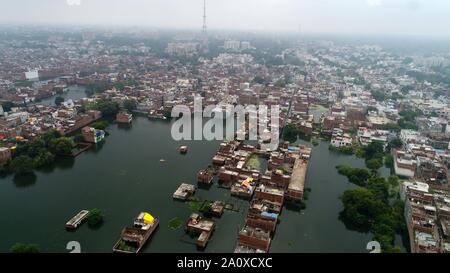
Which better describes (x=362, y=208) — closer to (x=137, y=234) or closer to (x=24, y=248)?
(x=137, y=234)

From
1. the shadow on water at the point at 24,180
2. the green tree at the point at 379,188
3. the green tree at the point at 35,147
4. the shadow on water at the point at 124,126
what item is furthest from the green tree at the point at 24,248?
Result: the shadow on water at the point at 124,126

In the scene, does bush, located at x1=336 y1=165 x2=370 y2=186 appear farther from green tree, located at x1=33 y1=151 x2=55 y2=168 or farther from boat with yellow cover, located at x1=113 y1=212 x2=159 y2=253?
green tree, located at x1=33 y1=151 x2=55 y2=168

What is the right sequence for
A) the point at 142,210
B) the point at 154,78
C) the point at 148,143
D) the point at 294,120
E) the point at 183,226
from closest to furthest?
the point at 183,226 → the point at 142,210 → the point at 148,143 → the point at 294,120 → the point at 154,78

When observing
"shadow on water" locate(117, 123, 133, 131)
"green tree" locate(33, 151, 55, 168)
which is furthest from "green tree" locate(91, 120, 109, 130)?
"green tree" locate(33, 151, 55, 168)

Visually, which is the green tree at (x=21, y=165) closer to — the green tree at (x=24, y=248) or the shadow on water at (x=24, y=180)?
the shadow on water at (x=24, y=180)
